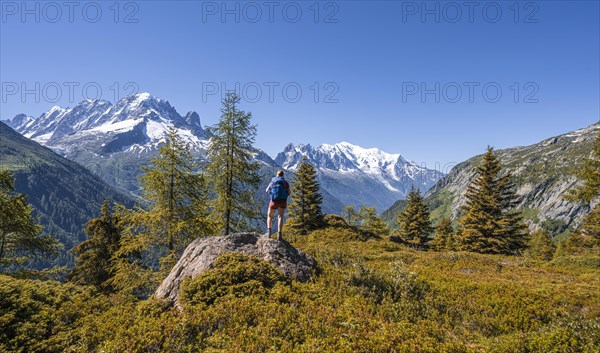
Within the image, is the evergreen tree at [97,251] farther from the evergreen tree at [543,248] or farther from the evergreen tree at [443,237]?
the evergreen tree at [543,248]

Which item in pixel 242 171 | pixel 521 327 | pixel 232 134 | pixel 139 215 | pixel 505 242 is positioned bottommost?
pixel 505 242

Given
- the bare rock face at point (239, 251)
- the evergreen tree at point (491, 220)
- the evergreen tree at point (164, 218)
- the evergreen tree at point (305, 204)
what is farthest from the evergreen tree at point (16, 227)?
the evergreen tree at point (491, 220)

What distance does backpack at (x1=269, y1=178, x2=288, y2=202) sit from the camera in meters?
12.0

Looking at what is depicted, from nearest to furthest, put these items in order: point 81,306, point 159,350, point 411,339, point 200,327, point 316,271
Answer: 1. point 159,350
2. point 411,339
3. point 200,327
4. point 81,306
5. point 316,271

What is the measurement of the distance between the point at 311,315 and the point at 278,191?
5.49 meters

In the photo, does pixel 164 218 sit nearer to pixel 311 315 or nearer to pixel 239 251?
pixel 239 251

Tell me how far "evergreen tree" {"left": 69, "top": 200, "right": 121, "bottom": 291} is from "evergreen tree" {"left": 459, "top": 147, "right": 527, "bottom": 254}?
3808 centimetres

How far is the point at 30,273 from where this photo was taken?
19.5 metres

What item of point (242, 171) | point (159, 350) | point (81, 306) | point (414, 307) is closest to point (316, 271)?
point (414, 307)

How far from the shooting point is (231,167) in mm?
20391

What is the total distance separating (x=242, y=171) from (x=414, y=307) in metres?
14.9

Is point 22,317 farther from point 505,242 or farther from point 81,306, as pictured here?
point 505,242

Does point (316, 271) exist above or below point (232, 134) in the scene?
below

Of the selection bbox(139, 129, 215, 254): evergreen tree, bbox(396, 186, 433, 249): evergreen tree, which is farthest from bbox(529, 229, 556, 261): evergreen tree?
bbox(139, 129, 215, 254): evergreen tree
